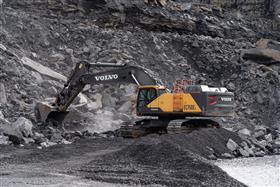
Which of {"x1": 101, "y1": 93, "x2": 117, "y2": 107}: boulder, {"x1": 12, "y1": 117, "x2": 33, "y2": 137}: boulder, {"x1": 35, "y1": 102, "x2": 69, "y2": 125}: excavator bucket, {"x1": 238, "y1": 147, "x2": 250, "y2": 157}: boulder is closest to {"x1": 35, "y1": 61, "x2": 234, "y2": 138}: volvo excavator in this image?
{"x1": 35, "y1": 102, "x2": 69, "y2": 125}: excavator bucket

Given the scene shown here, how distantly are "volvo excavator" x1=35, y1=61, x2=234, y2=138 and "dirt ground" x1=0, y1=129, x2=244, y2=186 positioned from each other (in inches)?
74.9

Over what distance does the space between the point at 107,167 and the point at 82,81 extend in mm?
6946

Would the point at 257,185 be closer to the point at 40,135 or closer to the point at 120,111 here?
the point at 40,135

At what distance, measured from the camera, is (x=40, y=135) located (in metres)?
16.7

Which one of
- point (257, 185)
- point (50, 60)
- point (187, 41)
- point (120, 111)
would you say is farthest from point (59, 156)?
point (187, 41)

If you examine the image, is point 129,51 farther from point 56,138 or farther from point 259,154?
point 259,154

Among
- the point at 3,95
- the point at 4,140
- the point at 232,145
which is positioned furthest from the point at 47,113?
the point at 232,145

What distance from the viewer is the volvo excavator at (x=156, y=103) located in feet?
57.4

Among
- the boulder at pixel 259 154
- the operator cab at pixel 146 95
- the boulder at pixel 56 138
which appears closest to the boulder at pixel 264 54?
the boulder at pixel 259 154

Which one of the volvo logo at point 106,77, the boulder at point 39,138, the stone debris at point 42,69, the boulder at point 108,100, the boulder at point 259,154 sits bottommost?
the boulder at point 259,154

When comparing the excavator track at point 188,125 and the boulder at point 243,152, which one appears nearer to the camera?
the boulder at point 243,152

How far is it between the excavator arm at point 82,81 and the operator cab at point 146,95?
0.39 meters

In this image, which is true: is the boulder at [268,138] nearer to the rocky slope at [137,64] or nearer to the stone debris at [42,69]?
the rocky slope at [137,64]

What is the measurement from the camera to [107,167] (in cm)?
1184
